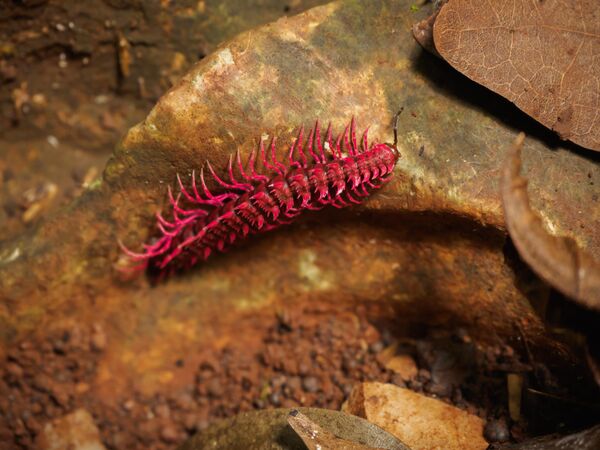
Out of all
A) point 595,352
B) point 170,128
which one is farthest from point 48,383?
point 595,352

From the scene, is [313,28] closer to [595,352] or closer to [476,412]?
[595,352]

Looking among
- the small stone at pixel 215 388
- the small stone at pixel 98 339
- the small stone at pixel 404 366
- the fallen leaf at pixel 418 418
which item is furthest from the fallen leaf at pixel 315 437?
the small stone at pixel 98 339

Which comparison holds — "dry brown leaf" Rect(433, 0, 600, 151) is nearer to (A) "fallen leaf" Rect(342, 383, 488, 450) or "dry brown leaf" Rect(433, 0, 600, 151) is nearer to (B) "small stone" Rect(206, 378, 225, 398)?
(A) "fallen leaf" Rect(342, 383, 488, 450)

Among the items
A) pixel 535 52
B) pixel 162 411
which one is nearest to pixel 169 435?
pixel 162 411

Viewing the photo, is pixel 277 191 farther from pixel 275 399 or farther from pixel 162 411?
pixel 162 411

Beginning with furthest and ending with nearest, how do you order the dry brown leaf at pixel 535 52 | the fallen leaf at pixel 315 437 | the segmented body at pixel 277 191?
1. the segmented body at pixel 277 191
2. the dry brown leaf at pixel 535 52
3. the fallen leaf at pixel 315 437

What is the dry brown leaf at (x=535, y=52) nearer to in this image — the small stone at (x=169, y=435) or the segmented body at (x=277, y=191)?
the segmented body at (x=277, y=191)

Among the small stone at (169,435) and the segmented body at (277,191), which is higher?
the segmented body at (277,191)
